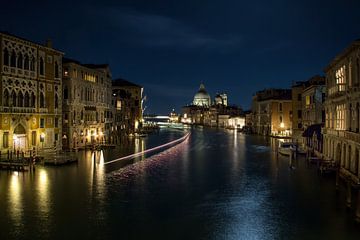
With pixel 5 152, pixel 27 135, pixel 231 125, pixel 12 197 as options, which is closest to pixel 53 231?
pixel 12 197

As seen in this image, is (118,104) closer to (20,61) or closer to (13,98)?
(20,61)

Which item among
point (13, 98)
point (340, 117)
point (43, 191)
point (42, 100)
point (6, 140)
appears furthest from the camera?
point (42, 100)

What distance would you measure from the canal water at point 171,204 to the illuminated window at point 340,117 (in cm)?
432

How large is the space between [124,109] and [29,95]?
153ft

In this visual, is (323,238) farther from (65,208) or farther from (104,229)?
(65,208)

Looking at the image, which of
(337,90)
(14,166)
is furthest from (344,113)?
(14,166)

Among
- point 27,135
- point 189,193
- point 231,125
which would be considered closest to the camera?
point 189,193

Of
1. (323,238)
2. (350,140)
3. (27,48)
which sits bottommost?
(323,238)

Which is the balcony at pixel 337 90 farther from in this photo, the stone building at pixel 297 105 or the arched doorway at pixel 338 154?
the stone building at pixel 297 105

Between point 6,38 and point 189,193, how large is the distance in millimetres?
24280

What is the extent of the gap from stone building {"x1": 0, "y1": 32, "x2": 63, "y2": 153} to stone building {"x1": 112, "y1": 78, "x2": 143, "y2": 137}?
84.0 ft

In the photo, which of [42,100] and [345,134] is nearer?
[345,134]

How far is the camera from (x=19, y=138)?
1646 inches

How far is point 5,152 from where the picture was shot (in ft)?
129
